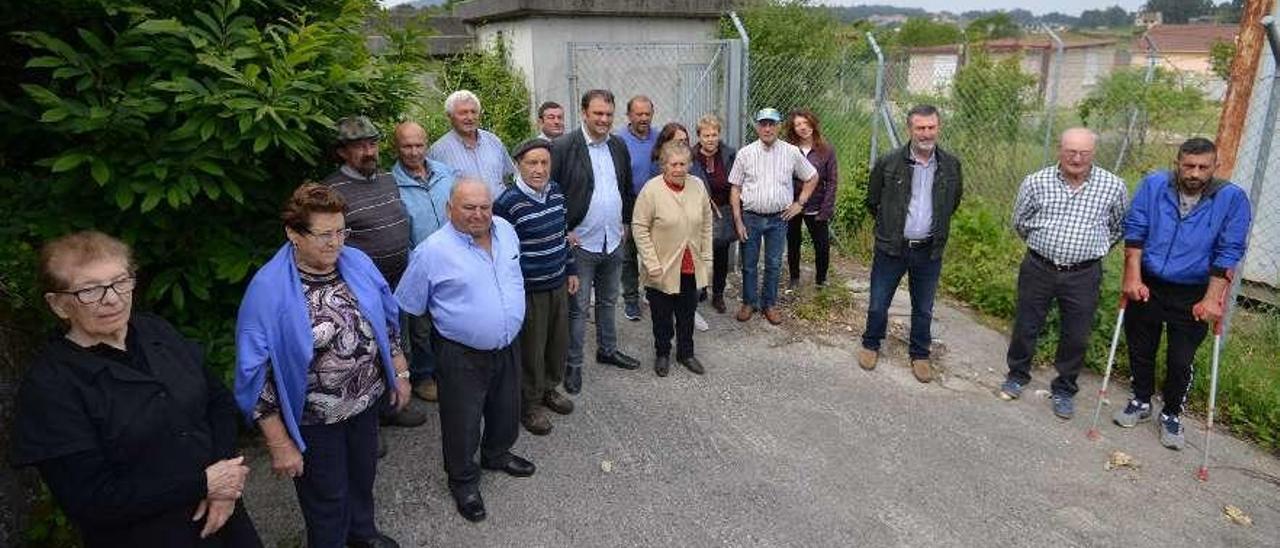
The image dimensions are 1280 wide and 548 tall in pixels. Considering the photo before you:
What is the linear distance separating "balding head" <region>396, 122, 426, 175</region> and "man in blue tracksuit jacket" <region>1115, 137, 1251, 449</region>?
4031mm

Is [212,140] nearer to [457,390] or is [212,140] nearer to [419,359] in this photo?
[457,390]

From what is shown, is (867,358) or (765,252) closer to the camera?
(867,358)

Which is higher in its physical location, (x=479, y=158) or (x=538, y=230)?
(x=479, y=158)

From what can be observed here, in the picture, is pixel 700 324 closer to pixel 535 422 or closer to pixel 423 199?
pixel 535 422

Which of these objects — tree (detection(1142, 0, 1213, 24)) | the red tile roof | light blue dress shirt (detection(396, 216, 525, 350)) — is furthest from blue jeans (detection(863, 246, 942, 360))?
tree (detection(1142, 0, 1213, 24))

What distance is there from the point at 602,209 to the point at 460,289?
59.0 inches

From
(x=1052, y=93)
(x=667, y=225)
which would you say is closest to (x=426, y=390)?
(x=667, y=225)

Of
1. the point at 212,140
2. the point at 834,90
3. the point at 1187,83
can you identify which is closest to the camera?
the point at 212,140

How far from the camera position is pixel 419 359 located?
4.57m

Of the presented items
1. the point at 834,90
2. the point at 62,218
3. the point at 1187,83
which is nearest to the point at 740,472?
the point at 62,218

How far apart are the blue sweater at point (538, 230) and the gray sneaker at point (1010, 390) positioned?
3043mm

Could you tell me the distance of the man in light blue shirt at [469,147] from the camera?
4.59 metres

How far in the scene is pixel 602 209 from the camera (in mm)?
4555

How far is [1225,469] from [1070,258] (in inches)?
54.5
